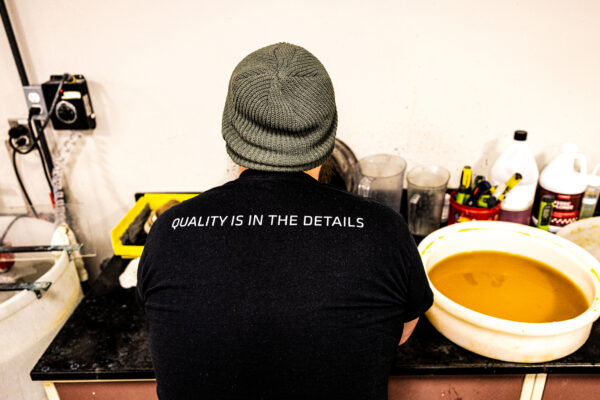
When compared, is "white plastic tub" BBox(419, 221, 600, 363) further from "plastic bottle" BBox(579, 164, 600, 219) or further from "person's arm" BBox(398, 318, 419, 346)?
"plastic bottle" BBox(579, 164, 600, 219)

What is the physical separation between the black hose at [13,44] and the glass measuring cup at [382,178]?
108cm

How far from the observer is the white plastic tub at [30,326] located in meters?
1.05

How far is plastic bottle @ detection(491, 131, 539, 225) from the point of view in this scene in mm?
1354

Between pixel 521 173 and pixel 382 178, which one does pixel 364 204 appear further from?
pixel 521 173

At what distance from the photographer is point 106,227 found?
1.56 meters

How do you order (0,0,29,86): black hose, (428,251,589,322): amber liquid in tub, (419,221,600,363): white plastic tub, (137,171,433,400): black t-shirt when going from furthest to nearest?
(0,0,29,86): black hose
(428,251,589,322): amber liquid in tub
(419,221,600,363): white plastic tub
(137,171,433,400): black t-shirt

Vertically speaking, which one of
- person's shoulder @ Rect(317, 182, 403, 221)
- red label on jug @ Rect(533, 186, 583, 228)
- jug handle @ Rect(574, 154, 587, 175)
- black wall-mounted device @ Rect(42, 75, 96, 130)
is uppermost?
black wall-mounted device @ Rect(42, 75, 96, 130)

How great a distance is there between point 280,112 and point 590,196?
3.94 feet

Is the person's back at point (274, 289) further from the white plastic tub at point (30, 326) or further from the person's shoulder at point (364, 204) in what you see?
the white plastic tub at point (30, 326)

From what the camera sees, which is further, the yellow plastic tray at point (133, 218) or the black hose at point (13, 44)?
the yellow plastic tray at point (133, 218)

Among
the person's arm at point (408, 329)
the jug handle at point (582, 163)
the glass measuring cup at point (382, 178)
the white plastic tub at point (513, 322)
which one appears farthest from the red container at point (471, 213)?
the person's arm at point (408, 329)

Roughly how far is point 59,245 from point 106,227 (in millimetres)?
369

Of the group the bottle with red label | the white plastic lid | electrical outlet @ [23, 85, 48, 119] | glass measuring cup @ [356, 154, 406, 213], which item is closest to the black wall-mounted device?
Result: electrical outlet @ [23, 85, 48, 119]

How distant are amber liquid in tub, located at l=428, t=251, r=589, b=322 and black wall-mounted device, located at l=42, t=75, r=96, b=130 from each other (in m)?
1.15
